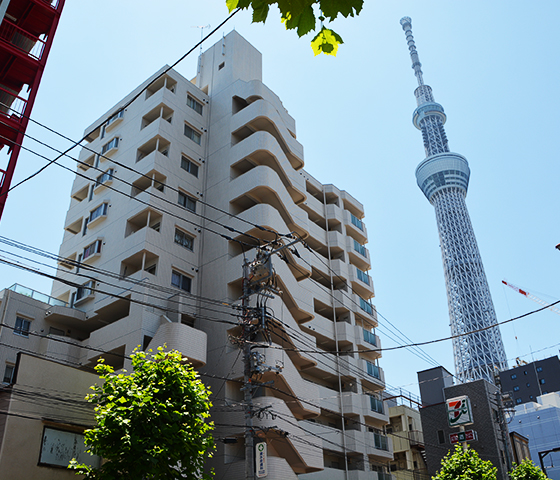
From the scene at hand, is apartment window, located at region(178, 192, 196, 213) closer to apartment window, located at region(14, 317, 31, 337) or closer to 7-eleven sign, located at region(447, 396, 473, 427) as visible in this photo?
apartment window, located at region(14, 317, 31, 337)

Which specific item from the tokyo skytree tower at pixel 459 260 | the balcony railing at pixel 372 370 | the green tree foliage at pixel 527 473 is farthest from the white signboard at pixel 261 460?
the tokyo skytree tower at pixel 459 260

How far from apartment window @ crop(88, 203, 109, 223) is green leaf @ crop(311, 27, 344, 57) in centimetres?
3096

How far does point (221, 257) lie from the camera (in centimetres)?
2980

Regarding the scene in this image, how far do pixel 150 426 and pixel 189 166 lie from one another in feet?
77.4

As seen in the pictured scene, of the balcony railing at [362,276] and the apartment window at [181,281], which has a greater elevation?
the balcony railing at [362,276]

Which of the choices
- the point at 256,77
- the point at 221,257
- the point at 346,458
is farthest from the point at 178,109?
the point at 346,458

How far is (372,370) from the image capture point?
37.9m

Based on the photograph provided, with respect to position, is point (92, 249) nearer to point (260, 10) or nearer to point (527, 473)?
point (527, 473)

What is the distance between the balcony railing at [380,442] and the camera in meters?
34.6

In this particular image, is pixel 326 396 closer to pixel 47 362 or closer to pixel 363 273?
pixel 363 273

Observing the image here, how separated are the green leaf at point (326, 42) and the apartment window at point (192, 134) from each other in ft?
107

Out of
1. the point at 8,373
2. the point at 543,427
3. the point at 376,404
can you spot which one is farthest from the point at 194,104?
the point at 543,427

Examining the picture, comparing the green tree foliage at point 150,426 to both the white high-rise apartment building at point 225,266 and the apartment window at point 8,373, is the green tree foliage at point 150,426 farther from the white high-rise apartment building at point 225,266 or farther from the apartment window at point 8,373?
the apartment window at point 8,373

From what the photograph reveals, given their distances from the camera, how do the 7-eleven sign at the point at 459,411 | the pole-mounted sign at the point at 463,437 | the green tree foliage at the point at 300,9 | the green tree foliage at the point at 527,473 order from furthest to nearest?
the 7-eleven sign at the point at 459,411 → the pole-mounted sign at the point at 463,437 → the green tree foliage at the point at 527,473 → the green tree foliage at the point at 300,9
